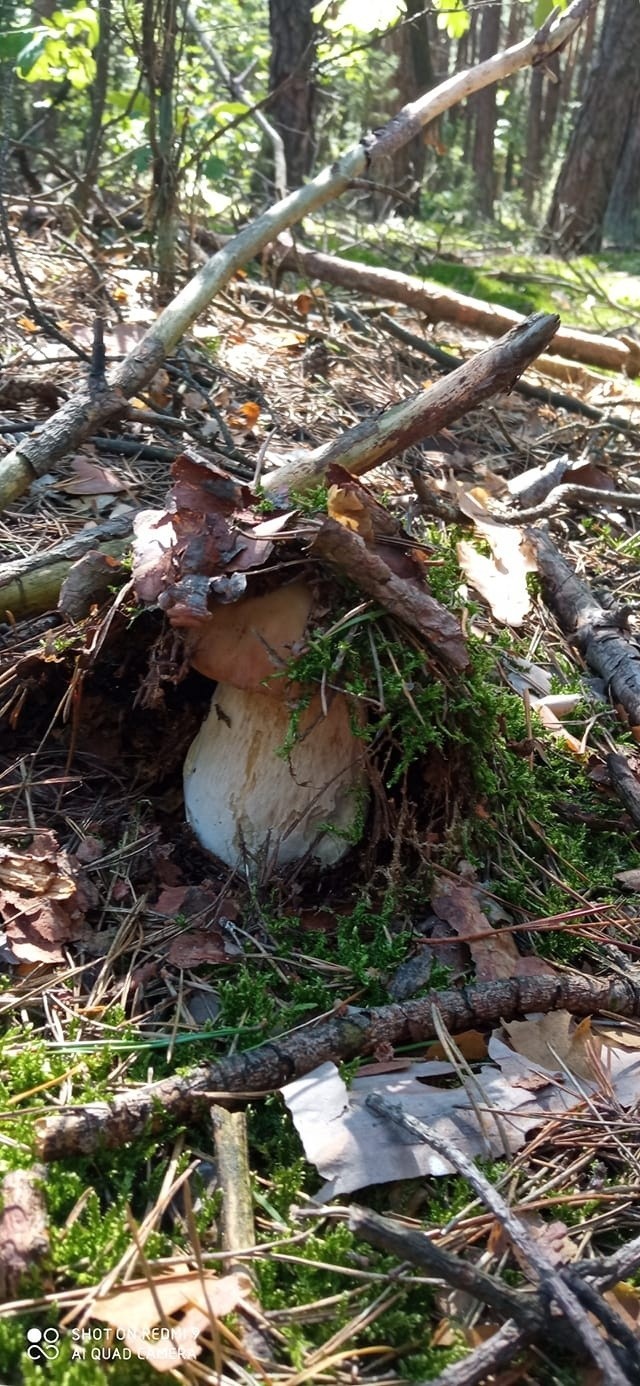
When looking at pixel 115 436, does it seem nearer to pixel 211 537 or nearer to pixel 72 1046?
pixel 211 537

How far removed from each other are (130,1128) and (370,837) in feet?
3.05

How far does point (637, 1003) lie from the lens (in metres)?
1.96

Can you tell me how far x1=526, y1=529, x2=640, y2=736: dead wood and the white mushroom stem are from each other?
1.09 meters

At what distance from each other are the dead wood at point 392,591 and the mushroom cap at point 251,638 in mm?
148

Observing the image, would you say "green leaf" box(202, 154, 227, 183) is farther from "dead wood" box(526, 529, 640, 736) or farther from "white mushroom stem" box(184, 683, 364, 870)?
"white mushroom stem" box(184, 683, 364, 870)

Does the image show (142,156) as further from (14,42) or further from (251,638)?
(251,638)

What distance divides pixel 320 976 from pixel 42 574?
1.31 metres

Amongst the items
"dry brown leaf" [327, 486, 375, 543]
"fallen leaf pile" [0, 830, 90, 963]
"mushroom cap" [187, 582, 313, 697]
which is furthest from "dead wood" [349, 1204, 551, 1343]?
"dry brown leaf" [327, 486, 375, 543]

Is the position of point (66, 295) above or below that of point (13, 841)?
above

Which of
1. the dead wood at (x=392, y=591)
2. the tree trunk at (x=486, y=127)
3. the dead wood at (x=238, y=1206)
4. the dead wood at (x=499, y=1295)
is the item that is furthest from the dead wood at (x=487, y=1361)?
the tree trunk at (x=486, y=127)

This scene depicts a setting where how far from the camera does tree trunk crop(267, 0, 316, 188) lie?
24.4ft

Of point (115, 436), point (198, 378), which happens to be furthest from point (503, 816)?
point (198, 378)

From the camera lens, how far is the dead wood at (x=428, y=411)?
237 cm

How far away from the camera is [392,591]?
2.08m
